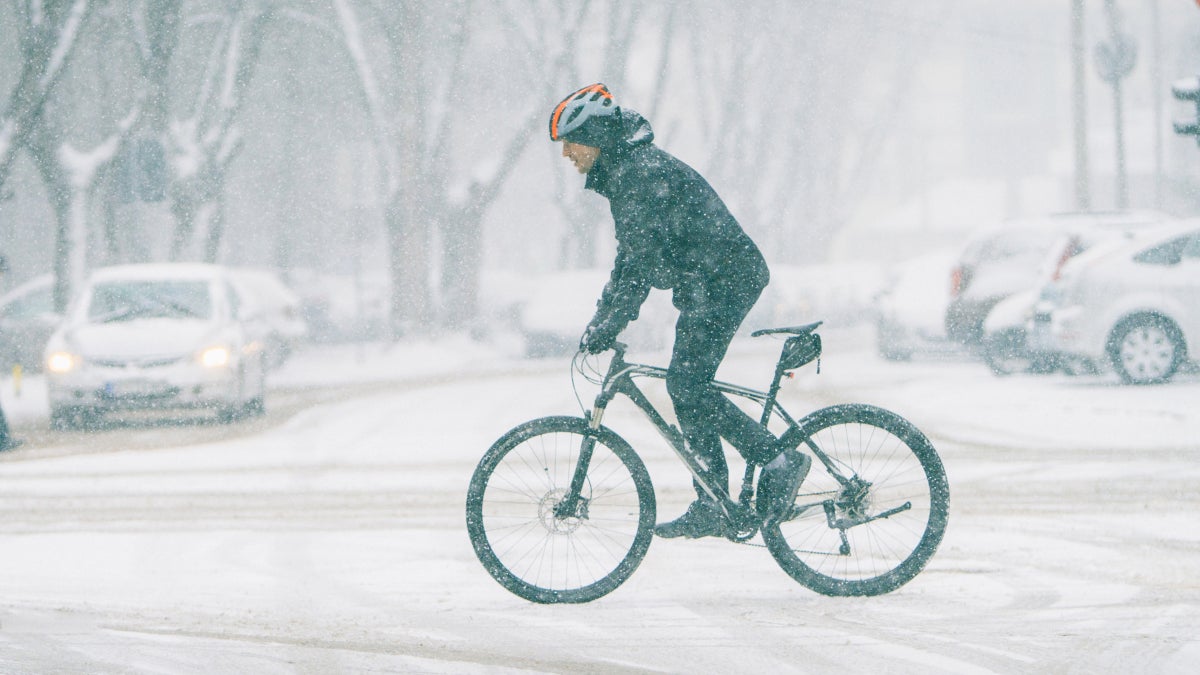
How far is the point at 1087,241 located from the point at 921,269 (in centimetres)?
622

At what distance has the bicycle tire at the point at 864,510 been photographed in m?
6.35

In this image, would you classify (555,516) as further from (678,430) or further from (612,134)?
(612,134)

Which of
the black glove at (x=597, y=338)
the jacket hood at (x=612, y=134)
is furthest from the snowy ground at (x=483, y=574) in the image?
the jacket hood at (x=612, y=134)

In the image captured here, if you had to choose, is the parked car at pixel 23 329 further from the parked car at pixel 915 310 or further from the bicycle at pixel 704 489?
the bicycle at pixel 704 489

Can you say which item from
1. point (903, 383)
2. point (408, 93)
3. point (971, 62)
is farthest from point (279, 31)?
point (971, 62)

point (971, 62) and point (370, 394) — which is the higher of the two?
point (971, 62)

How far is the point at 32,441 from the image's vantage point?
A: 15359 mm

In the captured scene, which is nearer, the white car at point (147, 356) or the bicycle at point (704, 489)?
the bicycle at point (704, 489)

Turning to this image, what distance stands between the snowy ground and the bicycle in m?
0.13

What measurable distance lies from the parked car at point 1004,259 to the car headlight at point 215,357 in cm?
870

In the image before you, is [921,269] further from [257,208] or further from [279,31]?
[257,208]

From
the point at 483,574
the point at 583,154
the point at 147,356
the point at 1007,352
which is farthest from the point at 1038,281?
the point at 583,154

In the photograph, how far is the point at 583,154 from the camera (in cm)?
631

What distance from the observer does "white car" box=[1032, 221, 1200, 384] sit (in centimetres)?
1731
